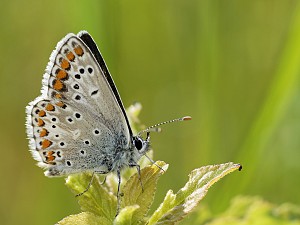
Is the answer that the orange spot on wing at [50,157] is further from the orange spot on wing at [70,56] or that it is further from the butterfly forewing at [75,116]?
the orange spot on wing at [70,56]

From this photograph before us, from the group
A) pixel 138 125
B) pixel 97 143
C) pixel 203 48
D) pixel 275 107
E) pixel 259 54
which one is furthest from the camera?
pixel 259 54

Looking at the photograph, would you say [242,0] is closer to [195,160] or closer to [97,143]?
[195,160]

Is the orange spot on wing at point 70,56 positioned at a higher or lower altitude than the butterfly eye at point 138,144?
higher

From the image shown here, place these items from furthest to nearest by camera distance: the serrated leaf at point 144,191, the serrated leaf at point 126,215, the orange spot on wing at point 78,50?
1. the orange spot on wing at point 78,50
2. the serrated leaf at point 144,191
3. the serrated leaf at point 126,215

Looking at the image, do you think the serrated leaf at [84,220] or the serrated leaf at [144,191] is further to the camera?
the serrated leaf at [144,191]

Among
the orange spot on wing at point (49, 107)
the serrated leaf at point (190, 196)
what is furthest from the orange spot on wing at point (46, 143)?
the serrated leaf at point (190, 196)

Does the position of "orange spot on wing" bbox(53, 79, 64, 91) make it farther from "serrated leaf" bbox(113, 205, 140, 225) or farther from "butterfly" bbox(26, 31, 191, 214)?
"serrated leaf" bbox(113, 205, 140, 225)

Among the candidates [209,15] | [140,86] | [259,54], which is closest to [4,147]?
[140,86]
